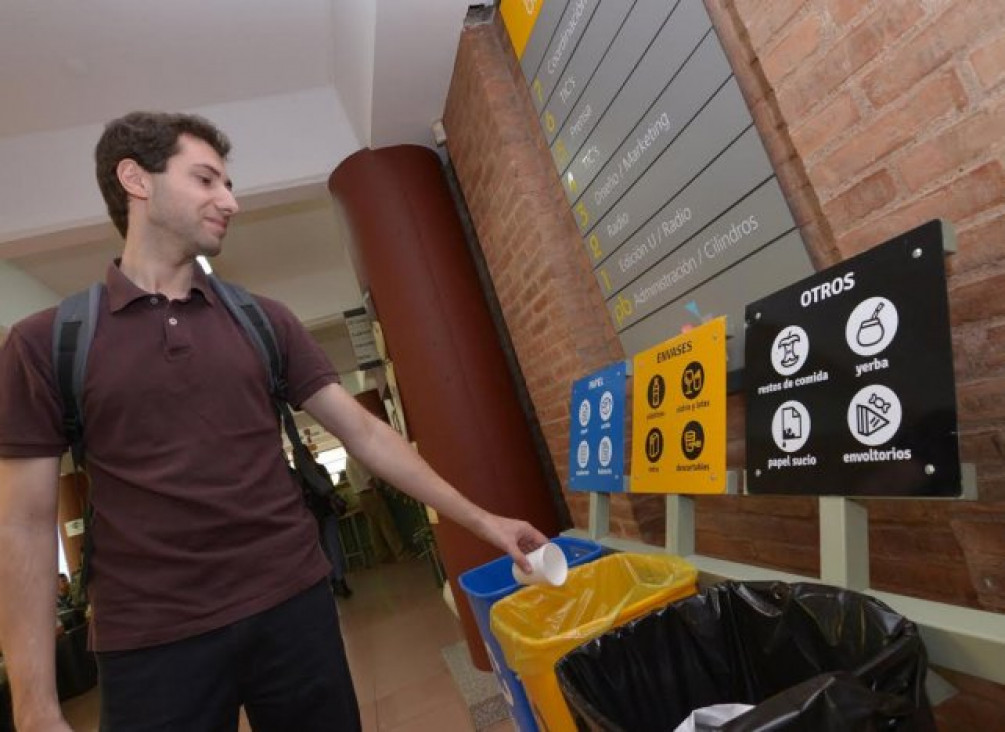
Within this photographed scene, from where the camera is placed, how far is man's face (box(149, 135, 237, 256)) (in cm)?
133

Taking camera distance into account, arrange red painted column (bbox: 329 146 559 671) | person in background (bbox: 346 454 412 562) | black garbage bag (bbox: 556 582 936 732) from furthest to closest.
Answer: person in background (bbox: 346 454 412 562) < red painted column (bbox: 329 146 559 671) < black garbage bag (bbox: 556 582 936 732)

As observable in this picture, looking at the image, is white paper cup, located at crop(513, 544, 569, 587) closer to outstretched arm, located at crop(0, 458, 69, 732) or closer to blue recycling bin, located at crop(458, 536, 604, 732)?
blue recycling bin, located at crop(458, 536, 604, 732)

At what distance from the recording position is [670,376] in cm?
156

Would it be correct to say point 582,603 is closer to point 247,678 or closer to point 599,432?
point 599,432

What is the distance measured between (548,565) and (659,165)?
3.93ft

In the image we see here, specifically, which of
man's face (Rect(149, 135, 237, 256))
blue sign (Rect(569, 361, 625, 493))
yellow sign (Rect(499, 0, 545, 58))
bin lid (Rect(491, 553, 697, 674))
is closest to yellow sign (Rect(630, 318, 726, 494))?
blue sign (Rect(569, 361, 625, 493))

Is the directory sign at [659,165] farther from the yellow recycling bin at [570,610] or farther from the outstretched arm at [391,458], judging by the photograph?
the outstretched arm at [391,458]

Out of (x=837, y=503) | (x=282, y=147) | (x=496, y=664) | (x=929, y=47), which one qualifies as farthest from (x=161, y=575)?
(x=282, y=147)

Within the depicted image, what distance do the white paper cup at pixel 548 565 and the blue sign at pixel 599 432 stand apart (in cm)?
50

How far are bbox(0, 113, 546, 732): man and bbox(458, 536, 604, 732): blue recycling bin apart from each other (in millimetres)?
213

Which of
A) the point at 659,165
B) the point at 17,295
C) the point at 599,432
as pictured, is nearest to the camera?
the point at 659,165

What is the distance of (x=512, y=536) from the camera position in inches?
52.5

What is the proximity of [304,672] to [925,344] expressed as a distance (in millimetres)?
1325

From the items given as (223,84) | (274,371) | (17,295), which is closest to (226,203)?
(274,371)
